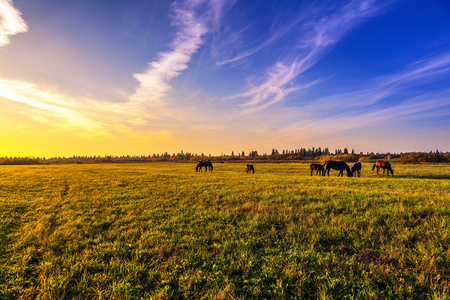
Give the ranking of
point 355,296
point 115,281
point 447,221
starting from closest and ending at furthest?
point 355,296 → point 115,281 → point 447,221

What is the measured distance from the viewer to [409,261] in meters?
4.50

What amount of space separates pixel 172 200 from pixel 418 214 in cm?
1239

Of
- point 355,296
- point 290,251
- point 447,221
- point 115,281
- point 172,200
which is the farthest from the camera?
point 172,200

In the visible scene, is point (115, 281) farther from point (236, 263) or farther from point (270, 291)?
point (270, 291)

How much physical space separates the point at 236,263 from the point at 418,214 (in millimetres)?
8515

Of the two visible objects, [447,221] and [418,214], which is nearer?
[447,221]

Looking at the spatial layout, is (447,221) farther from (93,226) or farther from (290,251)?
(93,226)

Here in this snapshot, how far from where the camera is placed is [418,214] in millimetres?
7488

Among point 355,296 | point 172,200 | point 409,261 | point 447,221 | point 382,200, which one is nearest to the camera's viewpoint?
point 355,296

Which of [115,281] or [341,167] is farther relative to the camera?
[341,167]

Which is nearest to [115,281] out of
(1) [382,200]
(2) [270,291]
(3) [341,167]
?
(2) [270,291]

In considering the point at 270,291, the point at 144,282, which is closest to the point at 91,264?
the point at 144,282

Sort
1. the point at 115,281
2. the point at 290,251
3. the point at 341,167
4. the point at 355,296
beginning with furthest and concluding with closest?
the point at 341,167 < the point at 290,251 < the point at 115,281 < the point at 355,296

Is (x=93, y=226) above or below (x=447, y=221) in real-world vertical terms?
below
